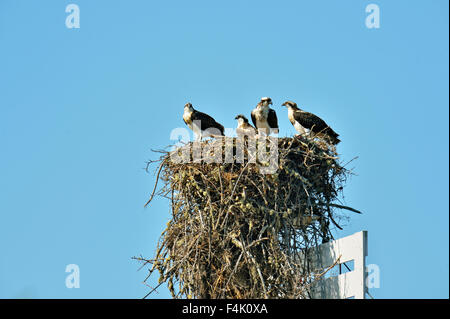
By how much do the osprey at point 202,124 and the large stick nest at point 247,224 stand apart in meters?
1.57

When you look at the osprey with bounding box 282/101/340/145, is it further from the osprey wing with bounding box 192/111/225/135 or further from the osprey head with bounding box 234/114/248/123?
the osprey wing with bounding box 192/111/225/135

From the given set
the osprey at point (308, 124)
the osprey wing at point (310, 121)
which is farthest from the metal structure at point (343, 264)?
the osprey wing at point (310, 121)

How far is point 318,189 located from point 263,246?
1.43 meters

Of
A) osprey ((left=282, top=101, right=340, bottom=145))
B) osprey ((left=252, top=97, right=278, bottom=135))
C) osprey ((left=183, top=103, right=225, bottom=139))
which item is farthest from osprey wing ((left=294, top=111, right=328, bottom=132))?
osprey ((left=183, top=103, right=225, bottom=139))

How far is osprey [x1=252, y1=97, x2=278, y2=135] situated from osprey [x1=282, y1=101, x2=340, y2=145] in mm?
343

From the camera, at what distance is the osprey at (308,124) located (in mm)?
14297

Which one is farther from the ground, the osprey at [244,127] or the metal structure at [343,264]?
the osprey at [244,127]

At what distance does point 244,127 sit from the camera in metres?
14.9

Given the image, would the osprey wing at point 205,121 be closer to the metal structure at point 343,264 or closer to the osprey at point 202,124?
the osprey at point 202,124

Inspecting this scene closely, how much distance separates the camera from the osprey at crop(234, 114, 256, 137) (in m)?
14.7

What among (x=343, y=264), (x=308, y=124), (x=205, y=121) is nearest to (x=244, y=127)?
(x=205, y=121)

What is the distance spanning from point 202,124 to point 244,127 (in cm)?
79
